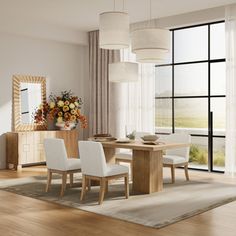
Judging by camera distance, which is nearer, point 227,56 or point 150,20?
point 227,56

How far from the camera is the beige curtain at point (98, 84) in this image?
922 cm

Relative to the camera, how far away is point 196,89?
10047 mm

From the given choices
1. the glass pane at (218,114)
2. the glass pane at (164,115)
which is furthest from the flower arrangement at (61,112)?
the glass pane at (218,114)

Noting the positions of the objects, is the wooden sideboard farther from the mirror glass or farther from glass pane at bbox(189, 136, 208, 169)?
glass pane at bbox(189, 136, 208, 169)

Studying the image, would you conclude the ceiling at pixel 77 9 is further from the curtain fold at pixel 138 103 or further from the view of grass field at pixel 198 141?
the view of grass field at pixel 198 141

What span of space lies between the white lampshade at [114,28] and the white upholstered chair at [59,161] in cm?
150

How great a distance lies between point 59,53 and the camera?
9.48 metres

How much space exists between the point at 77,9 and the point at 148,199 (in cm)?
383

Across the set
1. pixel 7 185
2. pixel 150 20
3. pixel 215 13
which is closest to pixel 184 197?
pixel 7 185

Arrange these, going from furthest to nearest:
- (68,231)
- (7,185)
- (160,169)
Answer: (7,185), (160,169), (68,231)

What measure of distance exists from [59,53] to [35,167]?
2665 millimetres

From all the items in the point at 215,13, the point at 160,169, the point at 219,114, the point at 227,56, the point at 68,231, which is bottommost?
the point at 68,231

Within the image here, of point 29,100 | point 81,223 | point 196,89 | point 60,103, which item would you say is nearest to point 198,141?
point 196,89

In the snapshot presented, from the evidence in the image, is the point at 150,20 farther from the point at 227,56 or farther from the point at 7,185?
the point at 7,185
